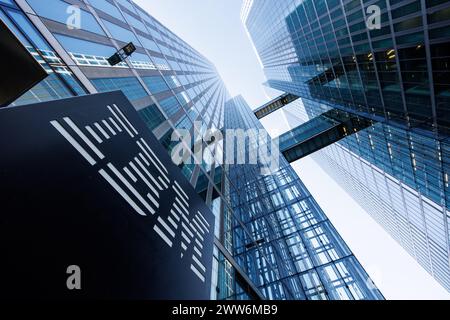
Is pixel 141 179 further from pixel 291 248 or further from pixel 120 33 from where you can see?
pixel 120 33

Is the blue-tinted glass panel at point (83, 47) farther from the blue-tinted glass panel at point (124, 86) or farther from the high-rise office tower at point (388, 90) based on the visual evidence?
the high-rise office tower at point (388, 90)

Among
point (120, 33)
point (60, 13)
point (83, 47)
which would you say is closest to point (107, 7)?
point (120, 33)

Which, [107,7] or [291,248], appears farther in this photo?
[291,248]

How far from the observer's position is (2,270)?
253 cm

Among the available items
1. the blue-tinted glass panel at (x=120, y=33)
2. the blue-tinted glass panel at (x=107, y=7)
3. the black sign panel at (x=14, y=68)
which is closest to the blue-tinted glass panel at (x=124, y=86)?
the blue-tinted glass panel at (x=120, y=33)

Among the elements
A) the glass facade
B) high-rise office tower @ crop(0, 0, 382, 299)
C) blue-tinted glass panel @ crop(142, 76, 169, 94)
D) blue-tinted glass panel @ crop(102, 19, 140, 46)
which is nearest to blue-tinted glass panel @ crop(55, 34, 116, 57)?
high-rise office tower @ crop(0, 0, 382, 299)

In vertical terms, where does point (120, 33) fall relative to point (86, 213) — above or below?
above

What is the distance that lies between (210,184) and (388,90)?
20.1m

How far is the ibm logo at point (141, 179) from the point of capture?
15.8ft

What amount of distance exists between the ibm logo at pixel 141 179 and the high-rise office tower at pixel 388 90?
19693mm

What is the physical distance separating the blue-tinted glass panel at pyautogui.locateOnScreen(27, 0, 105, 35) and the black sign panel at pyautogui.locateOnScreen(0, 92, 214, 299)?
791 centimetres

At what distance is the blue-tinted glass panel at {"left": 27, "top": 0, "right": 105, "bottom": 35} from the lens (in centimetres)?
1093

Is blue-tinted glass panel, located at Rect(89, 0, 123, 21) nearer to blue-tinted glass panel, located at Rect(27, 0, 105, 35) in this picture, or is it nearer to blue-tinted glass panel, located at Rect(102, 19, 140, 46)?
blue-tinted glass panel, located at Rect(102, 19, 140, 46)

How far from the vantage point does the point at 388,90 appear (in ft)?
78.1
